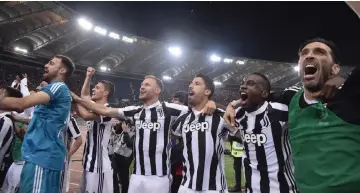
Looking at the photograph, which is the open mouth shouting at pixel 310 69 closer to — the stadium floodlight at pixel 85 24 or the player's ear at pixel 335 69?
the player's ear at pixel 335 69

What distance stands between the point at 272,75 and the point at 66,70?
4805cm

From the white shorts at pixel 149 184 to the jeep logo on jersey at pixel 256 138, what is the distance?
139 cm

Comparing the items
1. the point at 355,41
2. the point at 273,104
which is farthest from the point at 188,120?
the point at 355,41

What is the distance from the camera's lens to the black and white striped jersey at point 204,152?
146 inches

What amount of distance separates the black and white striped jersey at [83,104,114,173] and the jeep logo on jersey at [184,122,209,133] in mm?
1655

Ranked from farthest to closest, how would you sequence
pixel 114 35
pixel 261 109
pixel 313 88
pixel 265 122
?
pixel 114 35
pixel 261 109
pixel 265 122
pixel 313 88

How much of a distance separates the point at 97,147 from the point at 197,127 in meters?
1.91

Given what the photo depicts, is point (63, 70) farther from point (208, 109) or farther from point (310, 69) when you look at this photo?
point (310, 69)

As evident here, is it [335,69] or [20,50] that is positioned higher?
[20,50]

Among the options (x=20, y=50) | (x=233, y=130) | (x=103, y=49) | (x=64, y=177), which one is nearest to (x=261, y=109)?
(x=233, y=130)

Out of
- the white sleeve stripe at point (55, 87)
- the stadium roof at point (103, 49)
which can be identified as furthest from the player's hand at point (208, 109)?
the stadium roof at point (103, 49)

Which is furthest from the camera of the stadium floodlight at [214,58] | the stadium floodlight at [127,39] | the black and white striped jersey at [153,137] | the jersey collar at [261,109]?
the stadium floodlight at [214,58]

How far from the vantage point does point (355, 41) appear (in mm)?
18453

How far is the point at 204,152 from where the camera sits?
3.79m
